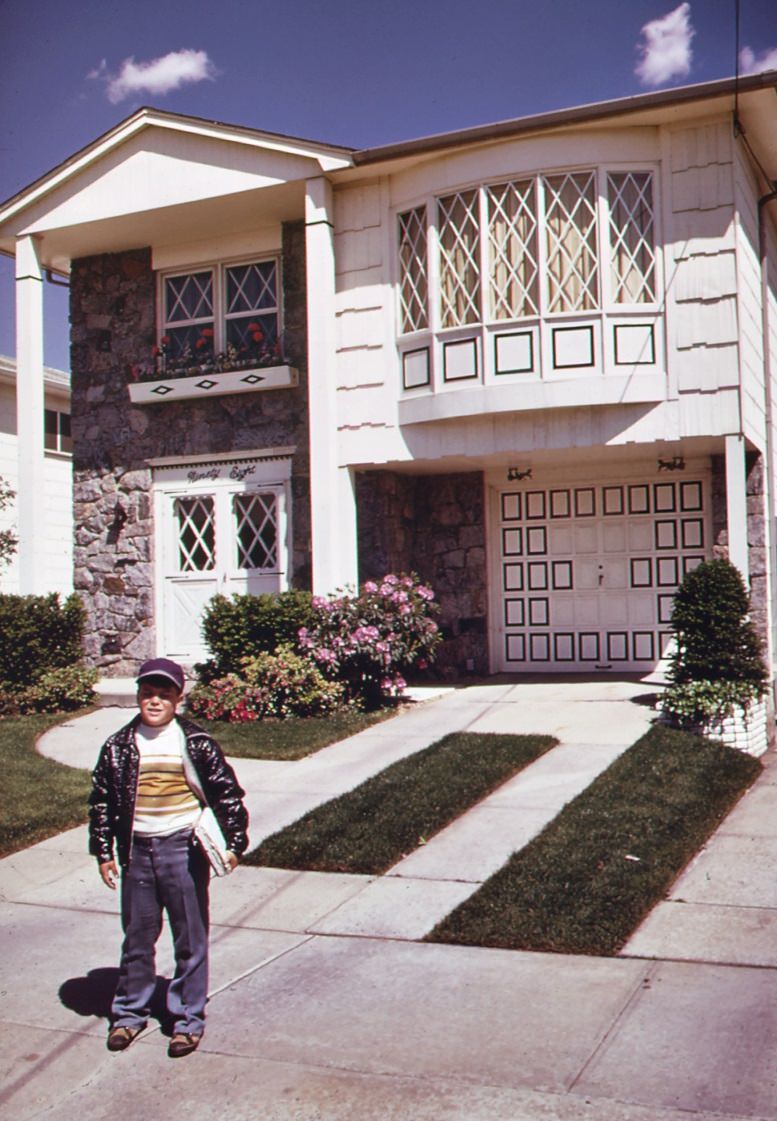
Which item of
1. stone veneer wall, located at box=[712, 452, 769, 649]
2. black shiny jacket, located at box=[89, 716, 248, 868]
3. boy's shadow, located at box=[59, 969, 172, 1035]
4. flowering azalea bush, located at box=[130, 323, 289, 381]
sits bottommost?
boy's shadow, located at box=[59, 969, 172, 1035]

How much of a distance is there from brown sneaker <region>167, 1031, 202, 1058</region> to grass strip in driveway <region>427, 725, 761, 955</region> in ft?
5.48

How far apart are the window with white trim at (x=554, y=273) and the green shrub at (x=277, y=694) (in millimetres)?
3461

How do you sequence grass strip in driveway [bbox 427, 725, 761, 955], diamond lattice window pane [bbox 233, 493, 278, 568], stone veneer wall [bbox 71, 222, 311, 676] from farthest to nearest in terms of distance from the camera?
stone veneer wall [bbox 71, 222, 311, 676] → diamond lattice window pane [bbox 233, 493, 278, 568] → grass strip in driveway [bbox 427, 725, 761, 955]

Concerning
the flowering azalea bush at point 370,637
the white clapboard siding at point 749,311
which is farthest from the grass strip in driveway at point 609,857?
the white clapboard siding at point 749,311

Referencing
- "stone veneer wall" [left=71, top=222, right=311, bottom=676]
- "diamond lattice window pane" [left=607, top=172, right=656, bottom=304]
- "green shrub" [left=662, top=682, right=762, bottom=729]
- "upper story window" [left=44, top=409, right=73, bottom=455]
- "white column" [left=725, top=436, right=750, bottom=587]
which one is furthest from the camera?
"upper story window" [left=44, top=409, right=73, bottom=455]

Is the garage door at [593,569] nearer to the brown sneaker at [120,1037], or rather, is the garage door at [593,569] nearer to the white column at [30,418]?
the white column at [30,418]

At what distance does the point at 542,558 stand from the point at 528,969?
9709mm

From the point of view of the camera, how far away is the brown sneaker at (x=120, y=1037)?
16.1 ft

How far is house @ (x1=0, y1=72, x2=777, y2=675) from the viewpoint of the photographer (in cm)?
1259

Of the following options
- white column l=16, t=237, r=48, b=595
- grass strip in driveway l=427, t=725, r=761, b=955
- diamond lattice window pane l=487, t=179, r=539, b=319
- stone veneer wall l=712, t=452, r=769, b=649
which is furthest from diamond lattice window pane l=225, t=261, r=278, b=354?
grass strip in driveway l=427, t=725, r=761, b=955

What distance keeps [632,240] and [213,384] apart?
5437 millimetres

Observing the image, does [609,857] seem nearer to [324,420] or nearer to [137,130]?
[324,420]

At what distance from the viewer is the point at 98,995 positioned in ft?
18.1

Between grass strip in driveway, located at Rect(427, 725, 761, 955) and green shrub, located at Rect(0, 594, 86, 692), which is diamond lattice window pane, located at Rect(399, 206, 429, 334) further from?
grass strip in driveway, located at Rect(427, 725, 761, 955)
